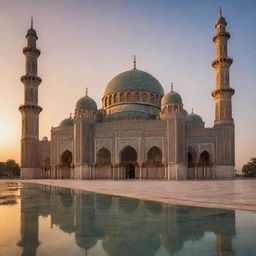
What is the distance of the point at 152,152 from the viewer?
2969cm

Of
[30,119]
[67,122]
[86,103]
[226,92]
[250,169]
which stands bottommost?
[250,169]

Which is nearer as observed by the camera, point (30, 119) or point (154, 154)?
point (154, 154)

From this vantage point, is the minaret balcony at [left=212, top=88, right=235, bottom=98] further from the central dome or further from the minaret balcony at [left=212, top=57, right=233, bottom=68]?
the central dome

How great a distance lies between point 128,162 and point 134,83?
9.85m

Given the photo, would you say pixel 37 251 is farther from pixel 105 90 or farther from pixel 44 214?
pixel 105 90

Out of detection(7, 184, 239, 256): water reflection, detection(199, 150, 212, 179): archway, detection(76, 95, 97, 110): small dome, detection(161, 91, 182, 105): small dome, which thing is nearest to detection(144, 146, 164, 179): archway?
detection(199, 150, 212, 179): archway

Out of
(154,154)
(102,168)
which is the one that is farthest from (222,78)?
(102,168)

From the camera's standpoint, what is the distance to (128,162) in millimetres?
28719

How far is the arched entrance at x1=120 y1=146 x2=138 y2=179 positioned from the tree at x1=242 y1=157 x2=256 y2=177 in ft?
46.6

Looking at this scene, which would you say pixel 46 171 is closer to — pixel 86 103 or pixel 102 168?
pixel 102 168

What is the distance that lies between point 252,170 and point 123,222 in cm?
3465

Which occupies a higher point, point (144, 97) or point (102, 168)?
point (144, 97)

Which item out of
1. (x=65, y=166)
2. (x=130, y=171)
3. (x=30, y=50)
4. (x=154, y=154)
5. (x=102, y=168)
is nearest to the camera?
(x=102, y=168)

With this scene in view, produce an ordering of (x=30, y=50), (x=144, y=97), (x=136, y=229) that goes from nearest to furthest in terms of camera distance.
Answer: (x=136, y=229)
(x=30, y=50)
(x=144, y=97)
